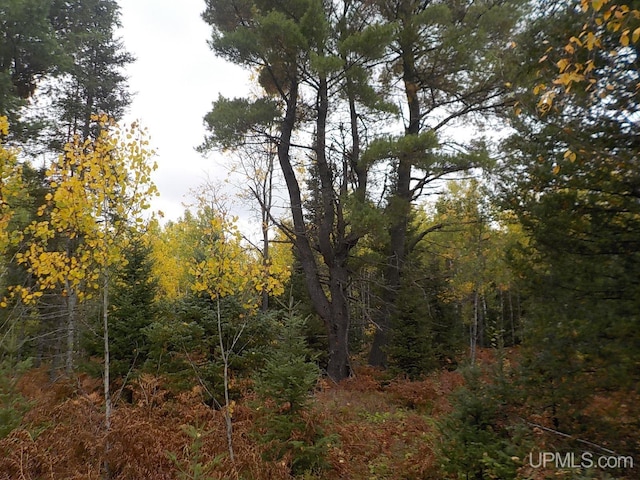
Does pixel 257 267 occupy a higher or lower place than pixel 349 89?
lower

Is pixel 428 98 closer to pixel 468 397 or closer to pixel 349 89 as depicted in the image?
pixel 349 89

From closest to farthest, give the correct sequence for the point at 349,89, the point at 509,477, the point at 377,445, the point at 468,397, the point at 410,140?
the point at 509,477 → the point at 468,397 → the point at 377,445 → the point at 410,140 → the point at 349,89

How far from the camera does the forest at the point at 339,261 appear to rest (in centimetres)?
339

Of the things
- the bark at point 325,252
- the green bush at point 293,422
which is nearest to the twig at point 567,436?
the green bush at point 293,422

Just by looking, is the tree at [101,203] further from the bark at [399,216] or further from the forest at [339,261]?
the bark at [399,216]

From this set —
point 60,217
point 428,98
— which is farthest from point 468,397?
point 428,98

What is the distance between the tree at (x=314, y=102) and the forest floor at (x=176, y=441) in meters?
A: 3.69

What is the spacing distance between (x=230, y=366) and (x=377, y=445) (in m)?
2.86

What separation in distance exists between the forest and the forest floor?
0.12 ft

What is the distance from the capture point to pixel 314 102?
10.5m

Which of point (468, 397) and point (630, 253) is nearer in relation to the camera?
point (630, 253)

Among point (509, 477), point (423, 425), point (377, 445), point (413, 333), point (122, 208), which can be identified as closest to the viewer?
point (509, 477)

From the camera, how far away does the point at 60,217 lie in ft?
14.3

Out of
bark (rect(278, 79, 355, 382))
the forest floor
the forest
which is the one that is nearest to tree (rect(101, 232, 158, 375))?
the forest
